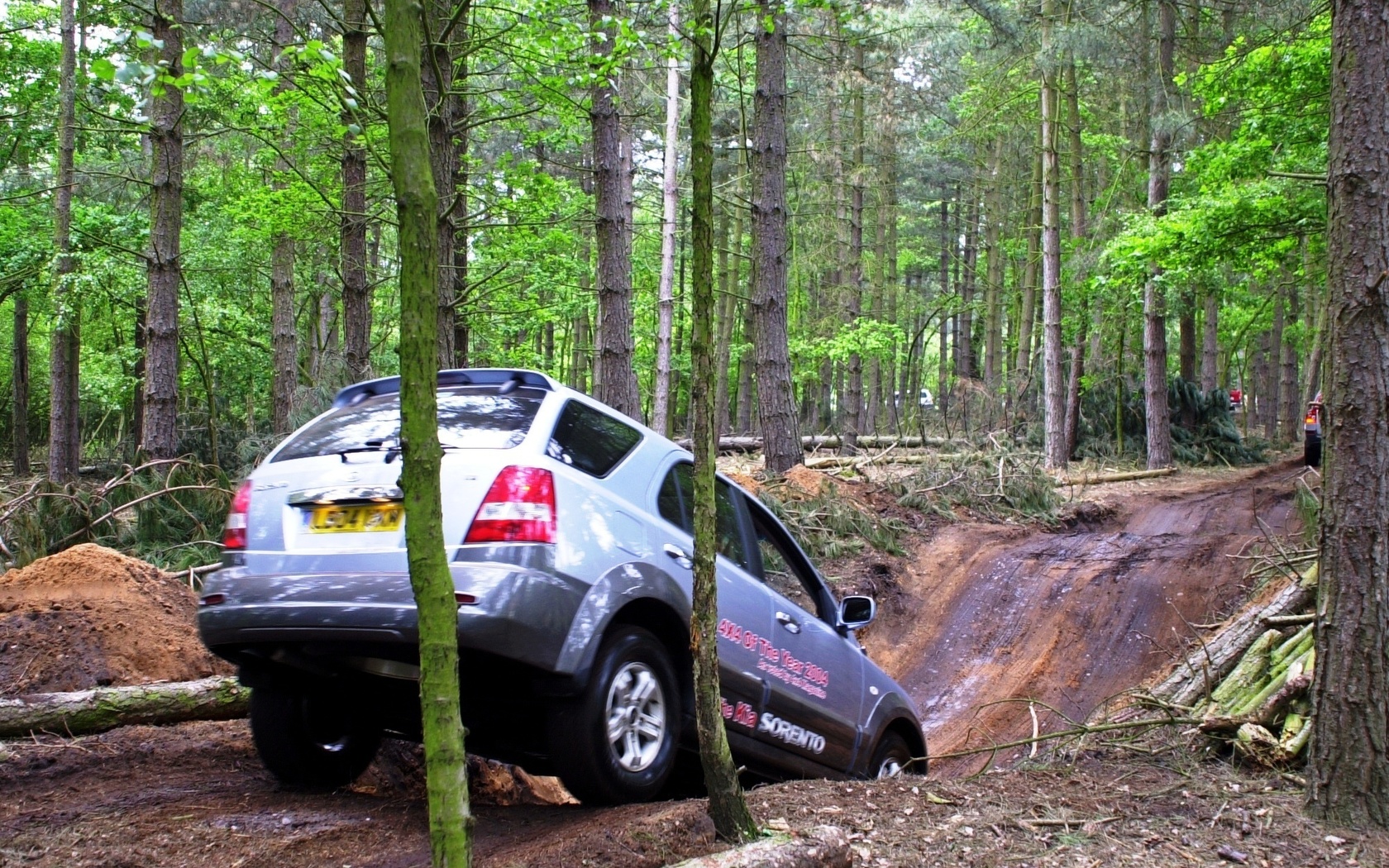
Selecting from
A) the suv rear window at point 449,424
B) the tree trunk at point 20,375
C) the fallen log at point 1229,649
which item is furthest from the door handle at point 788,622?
the tree trunk at point 20,375

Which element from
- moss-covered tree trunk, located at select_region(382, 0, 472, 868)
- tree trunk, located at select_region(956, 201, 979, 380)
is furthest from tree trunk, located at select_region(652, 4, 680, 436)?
tree trunk, located at select_region(956, 201, 979, 380)

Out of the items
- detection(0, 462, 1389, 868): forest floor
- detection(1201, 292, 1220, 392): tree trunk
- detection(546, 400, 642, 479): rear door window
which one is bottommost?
detection(0, 462, 1389, 868): forest floor

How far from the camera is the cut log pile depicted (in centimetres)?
540

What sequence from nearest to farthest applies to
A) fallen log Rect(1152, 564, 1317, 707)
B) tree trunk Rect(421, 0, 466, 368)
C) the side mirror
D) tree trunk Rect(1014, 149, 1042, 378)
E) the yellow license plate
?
the yellow license plate
the side mirror
fallen log Rect(1152, 564, 1317, 707)
tree trunk Rect(421, 0, 466, 368)
tree trunk Rect(1014, 149, 1042, 378)

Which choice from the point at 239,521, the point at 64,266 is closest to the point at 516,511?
the point at 239,521

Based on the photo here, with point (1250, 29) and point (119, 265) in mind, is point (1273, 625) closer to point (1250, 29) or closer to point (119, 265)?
point (1250, 29)

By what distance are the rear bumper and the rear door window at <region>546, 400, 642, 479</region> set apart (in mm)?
626

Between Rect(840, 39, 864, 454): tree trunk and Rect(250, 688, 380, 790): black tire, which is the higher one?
Rect(840, 39, 864, 454): tree trunk

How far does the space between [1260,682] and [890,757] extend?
235 cm

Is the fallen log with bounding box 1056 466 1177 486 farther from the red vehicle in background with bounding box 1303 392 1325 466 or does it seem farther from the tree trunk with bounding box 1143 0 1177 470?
the red vehicle in background with bounding box 1303 392 1325 466

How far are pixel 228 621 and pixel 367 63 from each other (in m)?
9.96

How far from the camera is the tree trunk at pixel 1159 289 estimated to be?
1859cm

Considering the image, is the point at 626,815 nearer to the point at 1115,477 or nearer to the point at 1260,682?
the point at 1260,682

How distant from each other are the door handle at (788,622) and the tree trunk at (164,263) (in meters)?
8.98
